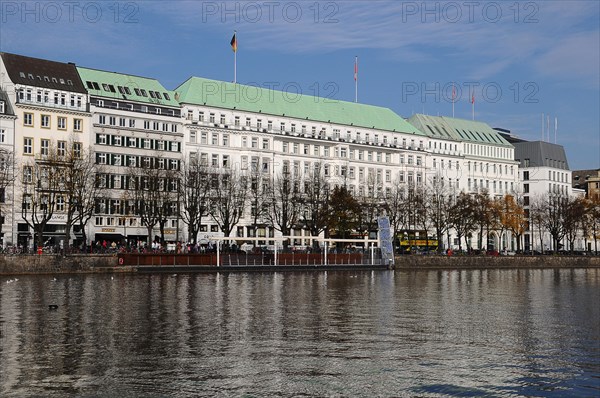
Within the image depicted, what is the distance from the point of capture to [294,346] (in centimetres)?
2802

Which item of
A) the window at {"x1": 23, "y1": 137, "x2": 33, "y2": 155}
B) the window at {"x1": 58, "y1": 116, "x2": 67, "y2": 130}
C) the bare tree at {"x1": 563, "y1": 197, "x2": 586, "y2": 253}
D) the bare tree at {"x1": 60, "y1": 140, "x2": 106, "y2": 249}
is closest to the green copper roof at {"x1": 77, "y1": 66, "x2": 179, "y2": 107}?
the window at {"x1": 58, "y1": 116, "x2": 67, "y2": 130}

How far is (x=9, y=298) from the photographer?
152 feet

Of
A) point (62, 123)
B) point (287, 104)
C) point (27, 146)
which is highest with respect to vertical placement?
point (287, 104)

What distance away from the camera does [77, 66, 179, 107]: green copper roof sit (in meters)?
111

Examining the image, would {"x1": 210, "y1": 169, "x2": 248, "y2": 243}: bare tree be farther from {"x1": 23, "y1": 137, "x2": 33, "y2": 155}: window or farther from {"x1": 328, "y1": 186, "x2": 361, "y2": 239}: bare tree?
{"x1": 23, "y1": 137, "x2": 33, "y2": 155}: window

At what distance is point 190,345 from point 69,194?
60676 millimetres

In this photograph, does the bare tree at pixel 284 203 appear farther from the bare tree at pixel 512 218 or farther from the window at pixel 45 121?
the bare tree at pixel 512 218

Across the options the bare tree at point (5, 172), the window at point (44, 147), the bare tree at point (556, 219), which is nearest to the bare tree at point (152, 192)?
the window at point (44, 147)

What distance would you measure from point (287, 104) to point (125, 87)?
3151cm

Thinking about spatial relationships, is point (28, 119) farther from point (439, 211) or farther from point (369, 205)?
point (439, 211)

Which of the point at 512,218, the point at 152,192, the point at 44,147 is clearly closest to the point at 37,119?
the point at 44,147

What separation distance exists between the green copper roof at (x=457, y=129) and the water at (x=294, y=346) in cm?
11087

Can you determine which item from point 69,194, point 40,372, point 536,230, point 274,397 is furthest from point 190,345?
point 536,230

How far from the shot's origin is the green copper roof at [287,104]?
123250 mm
